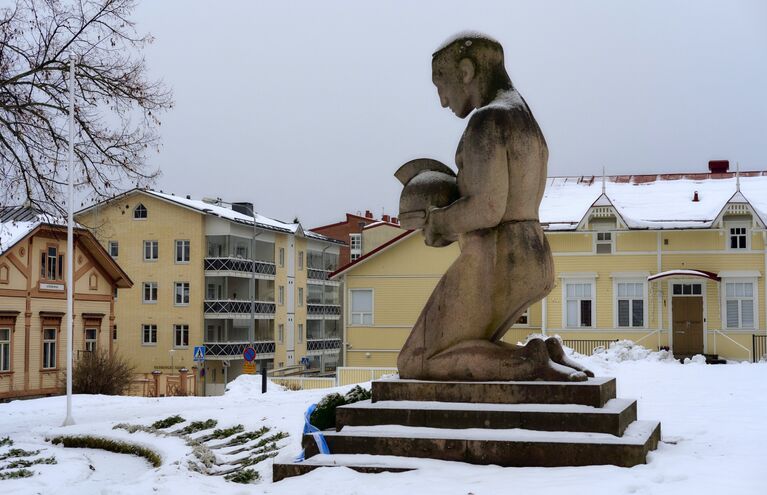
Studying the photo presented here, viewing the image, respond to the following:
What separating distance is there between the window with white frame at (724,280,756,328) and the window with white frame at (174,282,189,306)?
1217 inches

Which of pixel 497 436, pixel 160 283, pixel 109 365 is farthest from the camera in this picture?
pixel 160 283

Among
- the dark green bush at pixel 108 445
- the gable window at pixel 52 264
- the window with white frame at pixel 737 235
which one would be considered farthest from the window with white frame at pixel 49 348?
the window with white frame at pixel 737 235

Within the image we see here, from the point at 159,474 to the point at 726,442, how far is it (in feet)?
18.5

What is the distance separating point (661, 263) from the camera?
34.6 metres

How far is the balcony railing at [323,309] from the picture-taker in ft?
215

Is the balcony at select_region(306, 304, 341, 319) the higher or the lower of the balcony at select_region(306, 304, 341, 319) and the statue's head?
the lower

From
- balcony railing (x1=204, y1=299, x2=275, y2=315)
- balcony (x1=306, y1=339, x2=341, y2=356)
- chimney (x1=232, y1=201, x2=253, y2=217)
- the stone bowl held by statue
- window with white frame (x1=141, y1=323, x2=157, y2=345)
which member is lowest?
balcony (x1=306, y1=339, x2=341, y2=356)

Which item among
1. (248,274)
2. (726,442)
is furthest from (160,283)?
(726,442)

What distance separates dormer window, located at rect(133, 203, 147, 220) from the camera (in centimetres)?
5375

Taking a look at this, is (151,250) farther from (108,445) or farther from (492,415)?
(492,415)

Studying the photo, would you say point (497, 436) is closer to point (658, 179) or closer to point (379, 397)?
point (379, 397)

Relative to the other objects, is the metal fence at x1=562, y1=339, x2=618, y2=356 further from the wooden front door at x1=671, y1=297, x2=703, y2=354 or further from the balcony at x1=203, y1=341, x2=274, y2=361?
the balcony at x1=203, y1=341, x2=274, y2=361

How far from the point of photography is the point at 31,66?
17.9 metres

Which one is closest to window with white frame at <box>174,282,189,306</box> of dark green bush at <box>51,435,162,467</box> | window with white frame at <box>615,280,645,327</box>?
window with white frame at <box>615,280,645,327</box>
